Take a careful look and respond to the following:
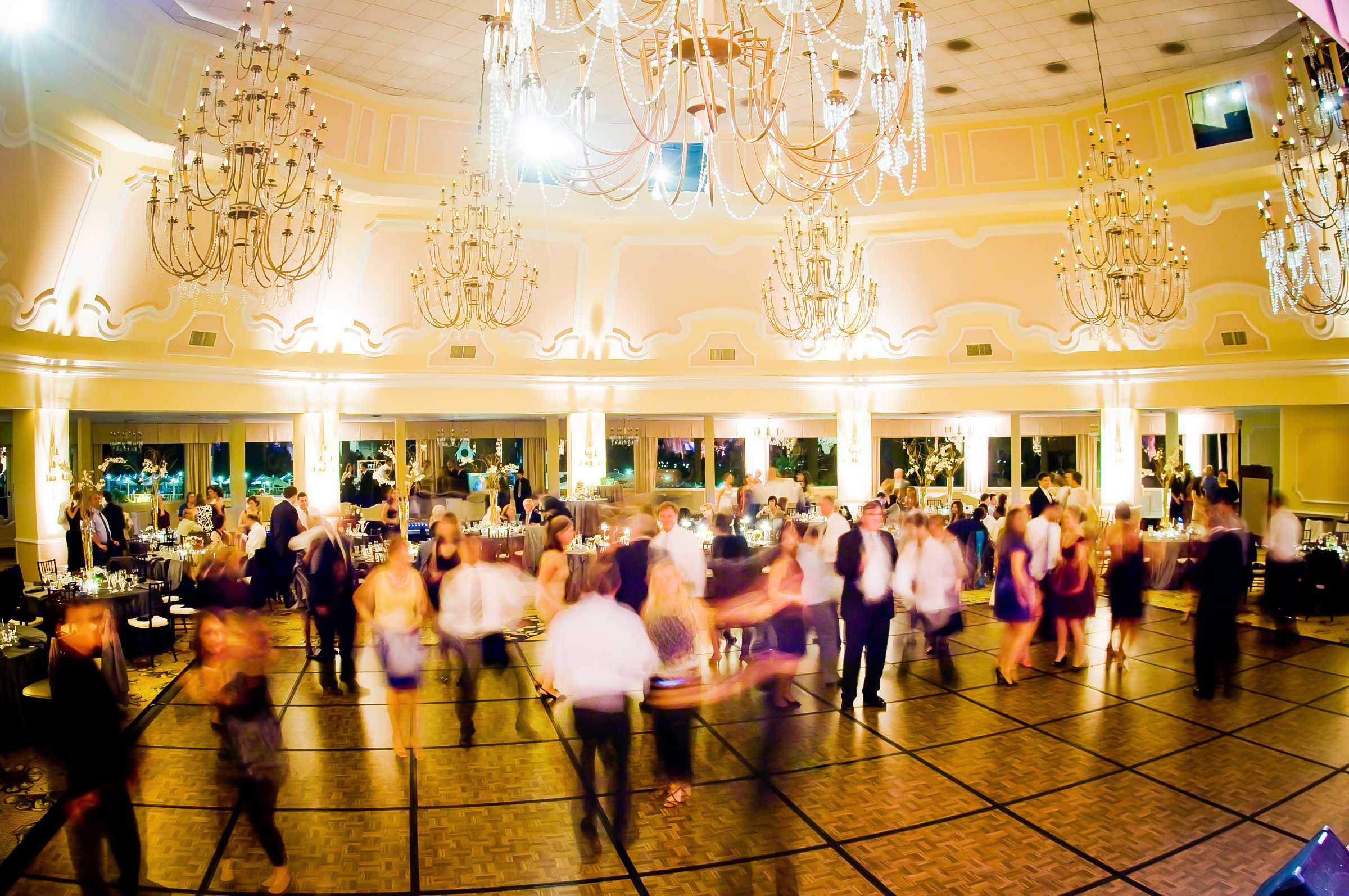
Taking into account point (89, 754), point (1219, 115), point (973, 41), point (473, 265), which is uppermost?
point (973, 41)

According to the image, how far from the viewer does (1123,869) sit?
382 centimetres

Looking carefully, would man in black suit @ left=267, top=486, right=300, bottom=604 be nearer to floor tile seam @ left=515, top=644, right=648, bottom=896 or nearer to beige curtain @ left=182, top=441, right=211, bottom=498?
floor tile seam @ left=515, top=644, right=648, bottom=896

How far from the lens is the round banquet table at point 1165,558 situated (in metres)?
10.1

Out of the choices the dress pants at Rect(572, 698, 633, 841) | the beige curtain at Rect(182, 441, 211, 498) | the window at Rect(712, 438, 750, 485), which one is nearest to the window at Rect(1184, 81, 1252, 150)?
the window at Rect(712, 438, 750, 485)

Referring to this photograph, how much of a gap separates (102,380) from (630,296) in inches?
276

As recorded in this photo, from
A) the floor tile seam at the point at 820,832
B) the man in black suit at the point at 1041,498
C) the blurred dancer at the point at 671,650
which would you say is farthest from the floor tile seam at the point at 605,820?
the man in black suit at the point at 1041,498

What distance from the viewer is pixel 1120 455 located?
13.1 meters

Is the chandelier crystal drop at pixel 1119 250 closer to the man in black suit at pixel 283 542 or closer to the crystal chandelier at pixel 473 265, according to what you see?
the crystal chandelier at pixel 473 265

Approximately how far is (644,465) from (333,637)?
9.44 m

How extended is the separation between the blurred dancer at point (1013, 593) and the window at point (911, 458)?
8.81 meters

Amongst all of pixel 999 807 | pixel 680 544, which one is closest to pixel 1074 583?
pixel 999 807

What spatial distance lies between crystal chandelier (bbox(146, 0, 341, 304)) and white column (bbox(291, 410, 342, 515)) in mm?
1911

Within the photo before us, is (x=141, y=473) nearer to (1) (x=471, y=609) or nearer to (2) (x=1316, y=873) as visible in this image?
(1) (x=471, y=609)

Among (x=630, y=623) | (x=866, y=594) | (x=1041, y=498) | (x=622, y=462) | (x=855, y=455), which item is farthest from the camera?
(x=622, y=462)
